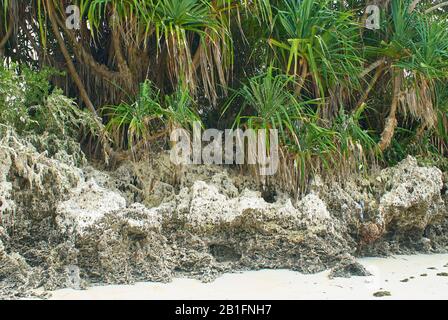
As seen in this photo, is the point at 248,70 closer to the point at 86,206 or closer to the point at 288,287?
the point at 86,206

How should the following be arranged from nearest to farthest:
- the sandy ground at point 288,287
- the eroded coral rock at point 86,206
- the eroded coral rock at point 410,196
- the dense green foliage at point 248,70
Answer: the sandy ground at point 288,287 < the eroded coral rock at point 86,206 < the dense green foliage at point 248,70 < the eroded coral rock at point 410,196

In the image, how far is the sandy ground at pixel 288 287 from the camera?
11.6 ft

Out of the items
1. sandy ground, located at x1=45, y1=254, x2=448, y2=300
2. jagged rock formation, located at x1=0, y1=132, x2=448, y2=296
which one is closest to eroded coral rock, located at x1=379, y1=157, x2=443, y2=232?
jagged rock formation, located at x1=0, y1=132, x2=448, y2=296

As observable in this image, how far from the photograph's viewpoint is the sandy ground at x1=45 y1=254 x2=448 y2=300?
3543mm

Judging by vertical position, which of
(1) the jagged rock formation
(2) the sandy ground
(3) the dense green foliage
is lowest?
(2) the sandy ground

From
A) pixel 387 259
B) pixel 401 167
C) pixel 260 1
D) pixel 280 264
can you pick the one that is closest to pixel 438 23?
pixel 401 167

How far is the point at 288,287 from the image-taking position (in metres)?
3.76

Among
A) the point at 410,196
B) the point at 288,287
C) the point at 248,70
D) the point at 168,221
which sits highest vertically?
the point at 248,70

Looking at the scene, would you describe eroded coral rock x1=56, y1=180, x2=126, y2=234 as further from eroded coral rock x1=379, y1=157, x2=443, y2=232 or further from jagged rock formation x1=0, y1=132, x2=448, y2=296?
eroded coral rock x1=379, y1=157, x2=443, y2=232

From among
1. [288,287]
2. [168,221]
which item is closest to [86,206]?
[168,221]

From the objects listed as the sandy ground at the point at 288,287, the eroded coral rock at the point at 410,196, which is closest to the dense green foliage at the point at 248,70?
the eroded coral rock at the point at 410,196

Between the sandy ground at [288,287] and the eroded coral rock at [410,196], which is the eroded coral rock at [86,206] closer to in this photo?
the sandy ground at [288,287]

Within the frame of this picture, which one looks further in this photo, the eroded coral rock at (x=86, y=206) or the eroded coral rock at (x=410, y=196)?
the eroded coral rock at (x=410, y=196)

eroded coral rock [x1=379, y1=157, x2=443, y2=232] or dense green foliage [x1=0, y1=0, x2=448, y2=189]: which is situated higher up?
dense green foliage [x1=0, y1=0, x2=448, y2=189]
